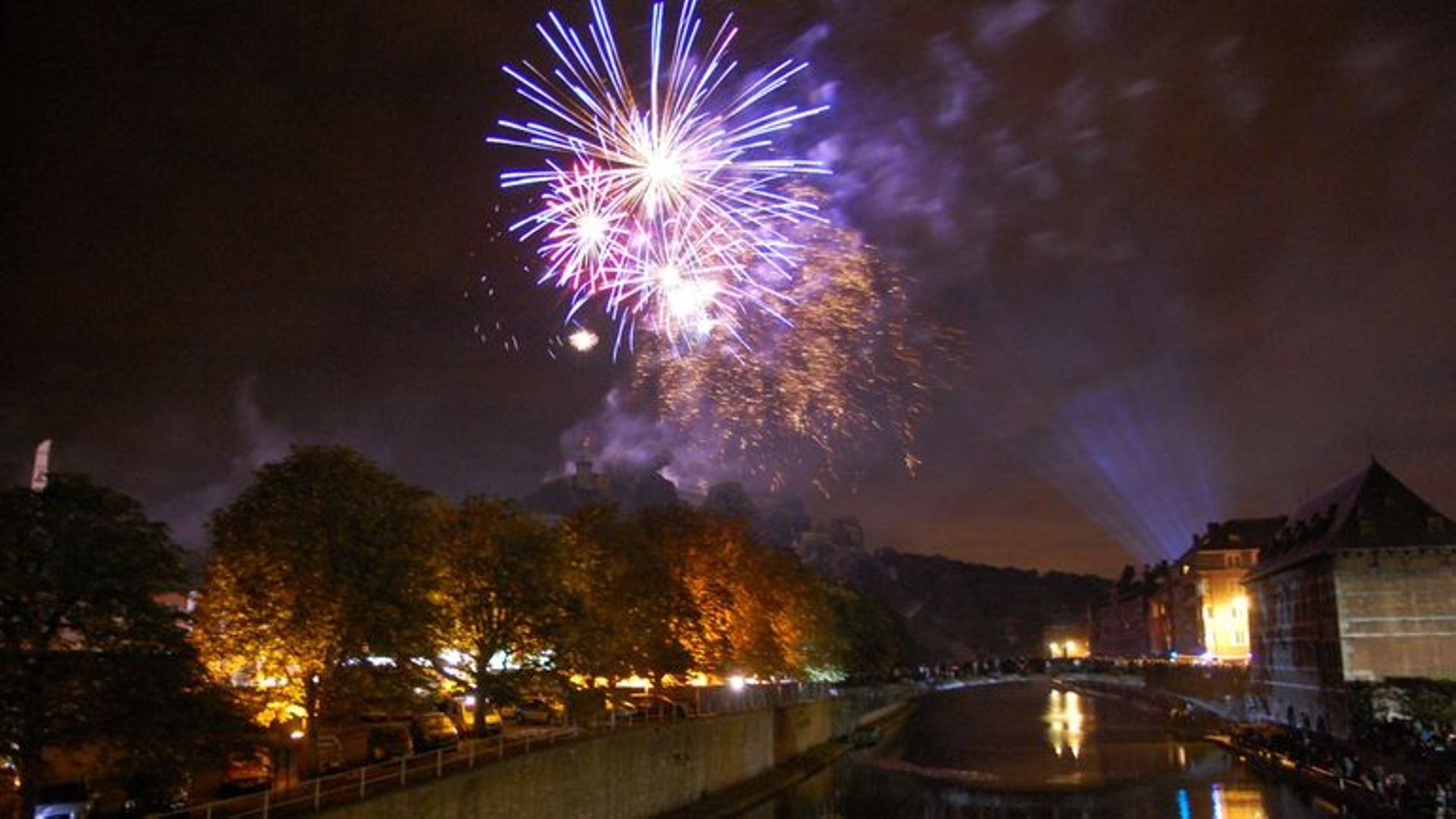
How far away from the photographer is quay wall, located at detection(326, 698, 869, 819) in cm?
3145

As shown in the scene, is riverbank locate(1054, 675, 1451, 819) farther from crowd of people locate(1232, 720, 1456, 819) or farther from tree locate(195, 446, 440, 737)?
tree locate(195, 446, 440, 737)

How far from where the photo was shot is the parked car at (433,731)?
1769 inches

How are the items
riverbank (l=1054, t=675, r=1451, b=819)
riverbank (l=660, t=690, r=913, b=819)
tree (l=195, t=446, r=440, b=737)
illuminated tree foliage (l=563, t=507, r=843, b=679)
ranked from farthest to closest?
riverbank (l=660, t=690, r=913, b=819), illuminated tree foliage (l=563, t=507, r=843, b=679), riverbank (l=1054, t=675, r=1451, b=819), tree (l=195, t=446, r=440, b=737)

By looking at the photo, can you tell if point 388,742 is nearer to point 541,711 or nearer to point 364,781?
point 364,781

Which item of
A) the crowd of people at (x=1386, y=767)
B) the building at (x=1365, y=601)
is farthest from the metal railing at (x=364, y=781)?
the building at (x=1365, y=601)

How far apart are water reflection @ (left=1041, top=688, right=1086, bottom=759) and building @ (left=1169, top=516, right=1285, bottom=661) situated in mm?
18822

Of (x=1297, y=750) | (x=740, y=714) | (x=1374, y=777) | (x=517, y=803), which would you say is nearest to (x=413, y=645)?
(x=517, y=803)

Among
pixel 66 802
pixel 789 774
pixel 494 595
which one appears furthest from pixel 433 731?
pixel 789 774

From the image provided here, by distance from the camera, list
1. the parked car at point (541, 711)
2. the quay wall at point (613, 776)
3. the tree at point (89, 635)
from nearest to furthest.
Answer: the tree at point (89, 635) < the quay wall at point (613, 776) < the parked car at point (541, 711)

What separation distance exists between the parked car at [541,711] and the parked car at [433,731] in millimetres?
2924

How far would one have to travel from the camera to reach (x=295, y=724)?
39469 mm

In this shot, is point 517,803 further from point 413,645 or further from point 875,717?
point 875,717

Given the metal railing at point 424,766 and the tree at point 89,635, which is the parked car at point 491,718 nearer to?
the metal railing at point 424,766

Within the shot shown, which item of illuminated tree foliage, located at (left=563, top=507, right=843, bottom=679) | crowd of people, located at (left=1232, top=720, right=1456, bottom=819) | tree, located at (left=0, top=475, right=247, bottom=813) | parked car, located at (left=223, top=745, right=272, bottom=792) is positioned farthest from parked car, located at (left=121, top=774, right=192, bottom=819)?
crowd of people, located at (left=1232, top=720, right=1456, bottom=819)
